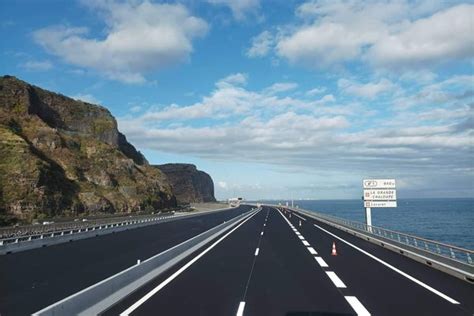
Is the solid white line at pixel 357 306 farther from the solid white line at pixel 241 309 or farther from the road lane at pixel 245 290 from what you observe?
the solid white line at pixel 241 309

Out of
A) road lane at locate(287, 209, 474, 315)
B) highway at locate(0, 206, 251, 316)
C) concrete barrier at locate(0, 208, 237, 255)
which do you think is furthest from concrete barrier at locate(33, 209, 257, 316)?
concrete barrier at locate(0, 208, 237, 255)

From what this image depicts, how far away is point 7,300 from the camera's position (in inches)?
484

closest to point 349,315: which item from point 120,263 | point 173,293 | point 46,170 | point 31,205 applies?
point 173,293

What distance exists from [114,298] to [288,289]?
4.97 m

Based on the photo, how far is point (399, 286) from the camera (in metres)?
14.5

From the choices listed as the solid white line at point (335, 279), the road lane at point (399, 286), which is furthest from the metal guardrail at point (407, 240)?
the solid white line at point (335, 279)

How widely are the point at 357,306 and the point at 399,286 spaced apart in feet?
12.1

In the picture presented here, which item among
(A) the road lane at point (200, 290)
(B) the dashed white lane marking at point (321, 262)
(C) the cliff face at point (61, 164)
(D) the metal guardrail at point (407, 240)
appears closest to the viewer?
(A) the road lane at point (200, 290)

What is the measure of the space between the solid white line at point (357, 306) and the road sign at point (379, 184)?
3009cm

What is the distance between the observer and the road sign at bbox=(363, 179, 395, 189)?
135 ft

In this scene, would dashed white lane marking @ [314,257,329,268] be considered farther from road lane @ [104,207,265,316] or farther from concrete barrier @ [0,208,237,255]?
concrete barrier @ [0,208,237,255]

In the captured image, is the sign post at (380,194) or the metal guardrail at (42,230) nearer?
the metal guardrail at (42,230)

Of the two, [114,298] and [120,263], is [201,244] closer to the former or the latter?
[120,263]

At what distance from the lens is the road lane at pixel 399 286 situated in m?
11.2
